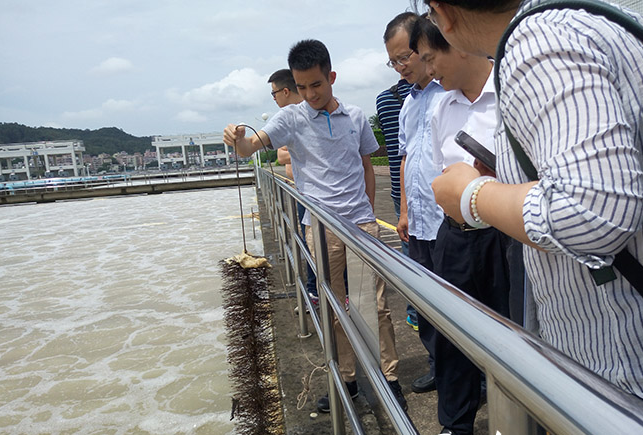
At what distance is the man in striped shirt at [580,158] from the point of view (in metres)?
0.54

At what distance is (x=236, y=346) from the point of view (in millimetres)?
2473

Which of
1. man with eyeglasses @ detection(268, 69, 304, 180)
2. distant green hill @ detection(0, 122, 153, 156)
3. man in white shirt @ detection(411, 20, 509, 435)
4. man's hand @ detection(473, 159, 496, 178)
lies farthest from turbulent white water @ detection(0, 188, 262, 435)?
distant green hill @ detection(0, 122, 153, 156)

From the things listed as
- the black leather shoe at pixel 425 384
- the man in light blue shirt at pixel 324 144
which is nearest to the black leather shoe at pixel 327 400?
the man in light blue shirt at pixel 324 144

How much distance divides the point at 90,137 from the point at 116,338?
429ft

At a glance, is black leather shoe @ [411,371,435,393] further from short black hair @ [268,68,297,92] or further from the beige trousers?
short black hair @ [268,68,297,92]

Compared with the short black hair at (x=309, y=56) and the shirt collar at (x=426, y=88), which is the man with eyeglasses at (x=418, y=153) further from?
the short black hair at (x=309, y=56)

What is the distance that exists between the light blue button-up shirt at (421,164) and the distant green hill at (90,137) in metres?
115

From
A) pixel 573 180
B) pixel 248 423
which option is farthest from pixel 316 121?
pixel 573 180

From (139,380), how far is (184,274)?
94.9 inches

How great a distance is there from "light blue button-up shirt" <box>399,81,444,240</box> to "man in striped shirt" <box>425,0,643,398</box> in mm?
1252

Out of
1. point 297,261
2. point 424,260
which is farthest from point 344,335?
point 297,261

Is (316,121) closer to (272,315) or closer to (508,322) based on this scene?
(272,315)

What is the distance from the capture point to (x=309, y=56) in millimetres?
2312

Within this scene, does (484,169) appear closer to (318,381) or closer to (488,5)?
(488,5)
